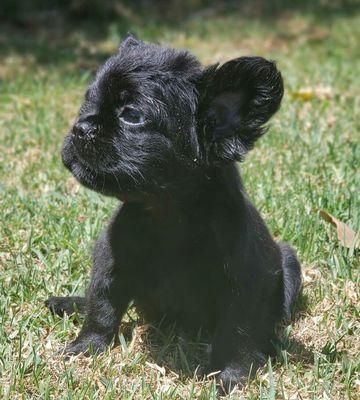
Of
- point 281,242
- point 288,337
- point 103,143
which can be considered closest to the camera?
point 103,143

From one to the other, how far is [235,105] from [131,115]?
1.48 ft

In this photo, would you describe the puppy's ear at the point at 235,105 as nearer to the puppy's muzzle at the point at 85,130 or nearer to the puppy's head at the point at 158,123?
the puppy's head at the point at 158,123

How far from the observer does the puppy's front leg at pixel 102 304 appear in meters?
3.53

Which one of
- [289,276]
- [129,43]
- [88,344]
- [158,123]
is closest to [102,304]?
[88,344]

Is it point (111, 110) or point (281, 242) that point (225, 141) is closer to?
point (111, 110)

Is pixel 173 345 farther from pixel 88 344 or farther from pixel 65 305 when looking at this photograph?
pixel 65 305

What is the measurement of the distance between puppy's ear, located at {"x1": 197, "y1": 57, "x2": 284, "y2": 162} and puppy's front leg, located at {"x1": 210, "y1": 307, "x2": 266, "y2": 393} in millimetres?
728

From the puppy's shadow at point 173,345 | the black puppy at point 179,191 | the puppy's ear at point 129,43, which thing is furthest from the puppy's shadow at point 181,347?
the puppy's ear at point 129,43

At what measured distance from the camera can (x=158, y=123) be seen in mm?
3232

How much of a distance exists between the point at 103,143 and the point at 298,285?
1.43 m

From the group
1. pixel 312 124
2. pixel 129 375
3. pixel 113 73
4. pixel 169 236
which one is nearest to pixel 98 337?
pixel 129 375

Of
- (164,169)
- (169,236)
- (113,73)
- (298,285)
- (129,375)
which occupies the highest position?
(113,73)

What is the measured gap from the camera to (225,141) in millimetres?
3262

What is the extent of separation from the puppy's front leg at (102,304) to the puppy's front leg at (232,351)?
50 centimetres
